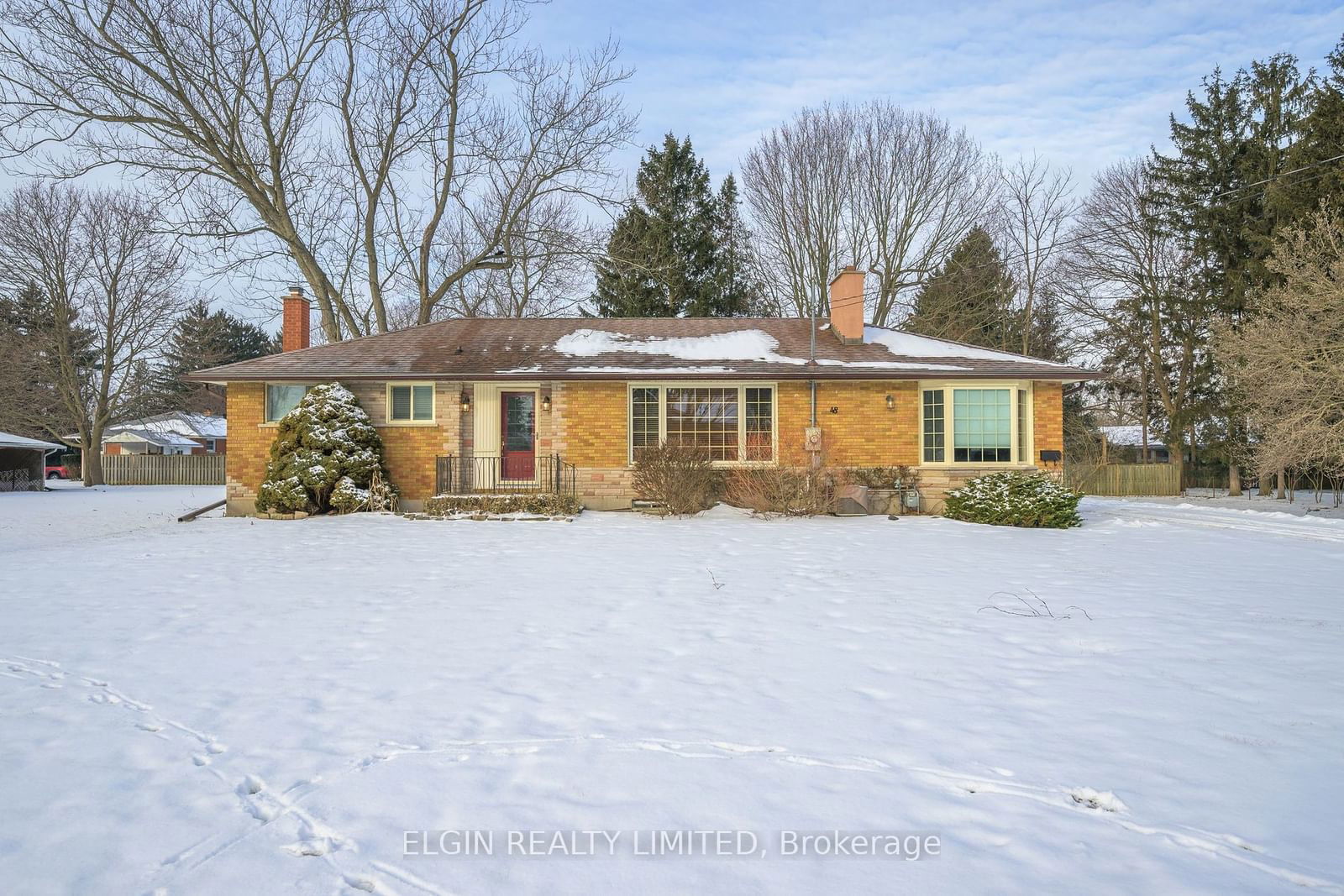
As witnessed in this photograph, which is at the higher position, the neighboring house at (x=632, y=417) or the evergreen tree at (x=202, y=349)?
the evergreen tree at (x=202, y=349)

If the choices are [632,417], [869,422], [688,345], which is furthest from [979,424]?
[632,417]

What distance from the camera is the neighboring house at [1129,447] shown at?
2953 cm

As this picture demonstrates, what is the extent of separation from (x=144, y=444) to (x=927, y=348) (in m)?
48.4

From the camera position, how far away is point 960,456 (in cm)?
1435

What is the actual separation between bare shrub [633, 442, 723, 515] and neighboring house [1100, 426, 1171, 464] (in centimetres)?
1906

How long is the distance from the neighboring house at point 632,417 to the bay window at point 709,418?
0.08 ft

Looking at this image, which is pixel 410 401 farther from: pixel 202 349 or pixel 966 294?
pixel 202 349

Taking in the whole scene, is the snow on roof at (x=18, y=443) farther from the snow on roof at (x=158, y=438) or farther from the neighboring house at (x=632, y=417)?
the neighboring house at (x=632, y=417)

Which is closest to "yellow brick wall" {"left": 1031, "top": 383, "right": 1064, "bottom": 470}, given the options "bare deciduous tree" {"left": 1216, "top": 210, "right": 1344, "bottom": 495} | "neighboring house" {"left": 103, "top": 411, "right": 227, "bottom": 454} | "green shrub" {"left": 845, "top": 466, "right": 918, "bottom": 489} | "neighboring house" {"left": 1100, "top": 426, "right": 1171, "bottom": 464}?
"green shrub" {"left": 845, "top": 466, "right": 918, "bottom": 489}

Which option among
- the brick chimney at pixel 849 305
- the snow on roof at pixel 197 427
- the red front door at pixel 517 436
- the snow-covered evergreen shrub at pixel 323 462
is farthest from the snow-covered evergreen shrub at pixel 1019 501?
the snow on roof at pixel 197 427

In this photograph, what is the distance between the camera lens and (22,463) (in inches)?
1064

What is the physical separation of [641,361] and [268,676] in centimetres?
1103

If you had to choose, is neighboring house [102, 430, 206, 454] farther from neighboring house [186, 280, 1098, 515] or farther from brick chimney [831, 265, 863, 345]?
brick chimney [831, 265, 863, 345]

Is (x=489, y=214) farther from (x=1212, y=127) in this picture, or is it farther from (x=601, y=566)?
(x=1212, y=127)
